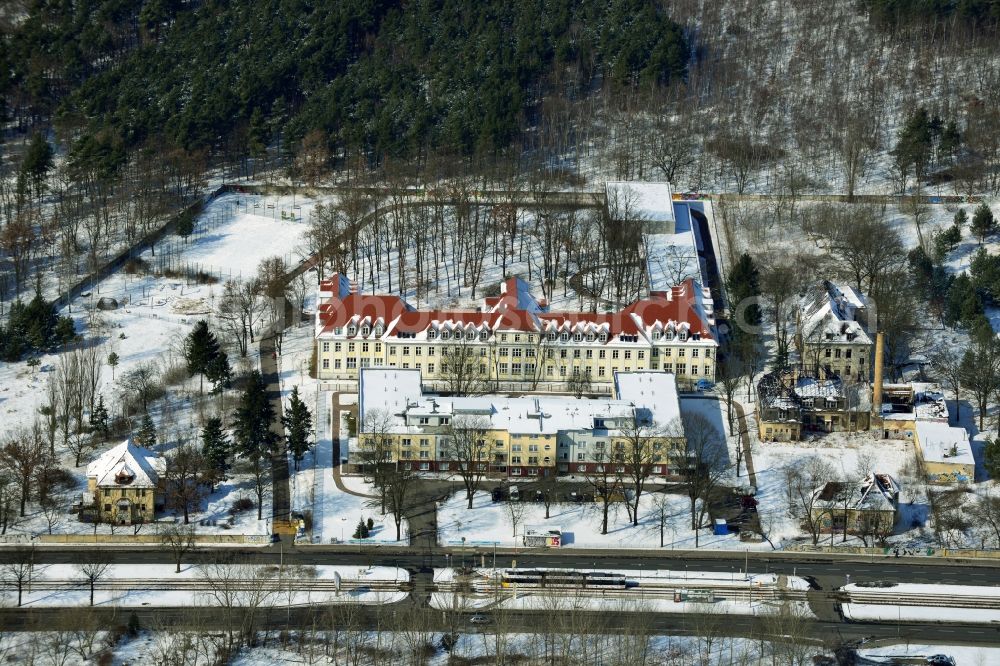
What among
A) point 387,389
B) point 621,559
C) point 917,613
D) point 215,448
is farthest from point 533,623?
point 387,389

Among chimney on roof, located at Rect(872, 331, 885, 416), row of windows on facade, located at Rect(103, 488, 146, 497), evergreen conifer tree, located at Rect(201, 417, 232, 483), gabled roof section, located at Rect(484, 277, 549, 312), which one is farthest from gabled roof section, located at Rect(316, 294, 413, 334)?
chimney on roof, located at Rect(872, 331, 885, 416)

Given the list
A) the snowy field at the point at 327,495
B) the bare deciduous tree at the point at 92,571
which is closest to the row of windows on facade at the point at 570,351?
the snowy field at the point at 327,495

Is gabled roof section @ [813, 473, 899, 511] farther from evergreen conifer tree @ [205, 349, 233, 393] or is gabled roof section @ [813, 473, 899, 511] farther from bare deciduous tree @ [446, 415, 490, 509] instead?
evergreen conifer tree @ [205, 349, 233, 393]

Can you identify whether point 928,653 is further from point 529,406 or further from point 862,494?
point 529,406

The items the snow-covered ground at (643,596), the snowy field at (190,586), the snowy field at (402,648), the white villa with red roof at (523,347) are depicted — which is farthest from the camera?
the white villa with red roof at (523,347)

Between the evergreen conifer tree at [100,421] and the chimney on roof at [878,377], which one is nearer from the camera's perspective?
the evergreen conifer tree at [100,421]

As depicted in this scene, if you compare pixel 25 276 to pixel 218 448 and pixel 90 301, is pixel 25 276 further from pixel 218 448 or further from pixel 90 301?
pixel 218 448

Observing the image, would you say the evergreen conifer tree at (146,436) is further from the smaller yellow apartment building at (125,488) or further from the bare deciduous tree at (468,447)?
the bare deciduous tree at (468,447)
